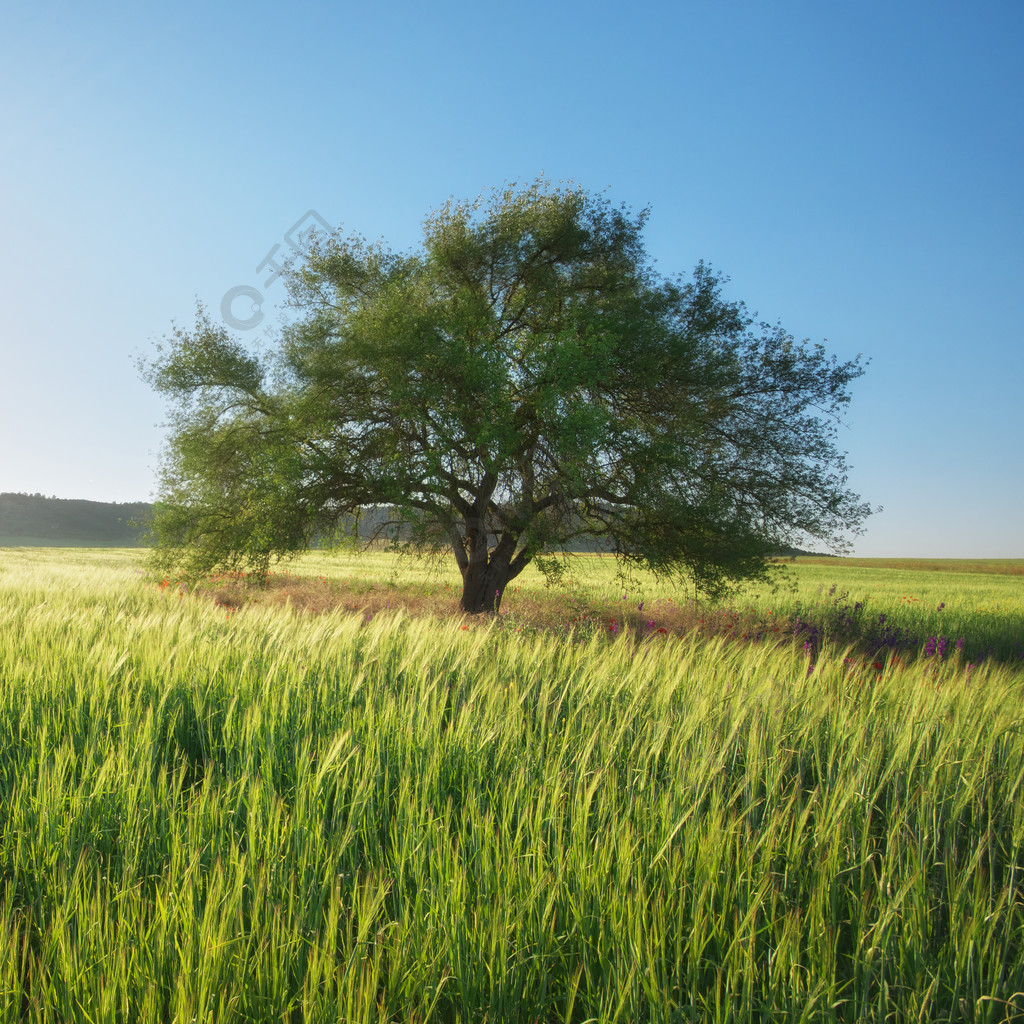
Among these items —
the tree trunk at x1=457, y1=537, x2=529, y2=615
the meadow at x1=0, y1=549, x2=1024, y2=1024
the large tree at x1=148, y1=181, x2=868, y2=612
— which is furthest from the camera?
the tree trunk at x1=457, y1=537, x2=529, y2=615

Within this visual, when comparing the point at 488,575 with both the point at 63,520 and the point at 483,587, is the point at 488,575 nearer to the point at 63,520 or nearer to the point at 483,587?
the point at 483,587

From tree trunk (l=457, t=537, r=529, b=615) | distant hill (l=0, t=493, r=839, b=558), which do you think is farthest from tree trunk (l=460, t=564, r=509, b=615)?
distant hill (l=0, t=493, r=839, b=558)

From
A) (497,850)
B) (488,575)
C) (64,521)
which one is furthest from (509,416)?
(64,521)

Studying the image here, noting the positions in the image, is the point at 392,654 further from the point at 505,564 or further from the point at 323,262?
the point at 323,262

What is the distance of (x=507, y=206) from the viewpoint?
1352cm

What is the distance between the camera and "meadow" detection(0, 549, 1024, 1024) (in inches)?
57.6

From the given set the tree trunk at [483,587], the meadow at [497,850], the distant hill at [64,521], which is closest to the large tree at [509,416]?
the tree trunk at [483,587]

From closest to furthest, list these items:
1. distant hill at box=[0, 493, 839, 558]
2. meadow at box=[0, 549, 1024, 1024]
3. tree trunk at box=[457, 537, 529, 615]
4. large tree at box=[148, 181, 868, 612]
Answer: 1. meadow at box=[0, 549, 1024, 1024]
2. large tree at box=[148, 181, 868, 612]
3. tree trunk at box=[457, 537, 529, 615]
4. distant hill at box=[0, 493, 839, 558]

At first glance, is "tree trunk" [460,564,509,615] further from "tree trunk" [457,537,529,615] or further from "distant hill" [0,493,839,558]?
"distant hill" [0,493,839,558]

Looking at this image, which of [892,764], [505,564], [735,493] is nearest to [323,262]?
[505,564]

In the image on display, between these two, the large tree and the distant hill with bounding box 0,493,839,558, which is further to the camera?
the distant hill with bounding box 0,493,839,558

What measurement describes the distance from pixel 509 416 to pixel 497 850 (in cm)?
939

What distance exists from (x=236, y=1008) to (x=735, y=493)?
12.9 m

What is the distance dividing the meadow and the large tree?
7335 millimetres
